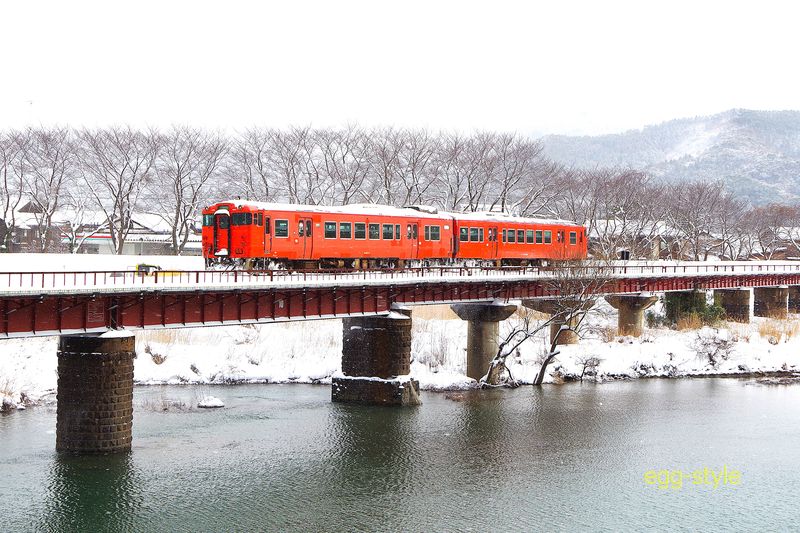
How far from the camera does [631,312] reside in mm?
59844

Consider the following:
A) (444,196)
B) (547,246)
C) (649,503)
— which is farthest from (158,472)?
(444,196)

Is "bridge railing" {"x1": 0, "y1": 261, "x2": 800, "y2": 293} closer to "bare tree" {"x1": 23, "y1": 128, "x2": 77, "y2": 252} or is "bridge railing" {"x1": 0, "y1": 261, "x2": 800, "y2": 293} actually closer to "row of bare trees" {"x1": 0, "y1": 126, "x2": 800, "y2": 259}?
"row of bare trees" {"x1": 0, "y1": 126, "x2": 800, "y2": 259}

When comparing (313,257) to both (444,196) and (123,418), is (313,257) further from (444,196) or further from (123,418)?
(444,196)

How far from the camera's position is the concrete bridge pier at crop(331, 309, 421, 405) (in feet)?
133

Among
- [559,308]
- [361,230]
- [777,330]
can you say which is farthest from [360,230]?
[777,330]

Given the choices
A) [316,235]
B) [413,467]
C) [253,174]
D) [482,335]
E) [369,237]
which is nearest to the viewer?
[413,467]

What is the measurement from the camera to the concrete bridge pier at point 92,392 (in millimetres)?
29312

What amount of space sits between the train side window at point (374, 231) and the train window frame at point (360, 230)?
0.50m

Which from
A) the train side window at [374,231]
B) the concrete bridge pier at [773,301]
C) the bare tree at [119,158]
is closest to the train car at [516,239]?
the train side window at [374,231]

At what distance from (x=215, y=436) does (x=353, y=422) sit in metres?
6.29

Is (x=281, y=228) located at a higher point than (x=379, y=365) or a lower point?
higher

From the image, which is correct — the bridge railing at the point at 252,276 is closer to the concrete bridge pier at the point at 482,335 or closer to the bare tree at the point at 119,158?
the concrete bridge pier at the point at 482,335

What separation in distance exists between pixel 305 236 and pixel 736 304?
4363cm

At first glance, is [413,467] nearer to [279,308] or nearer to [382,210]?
[279,308]
